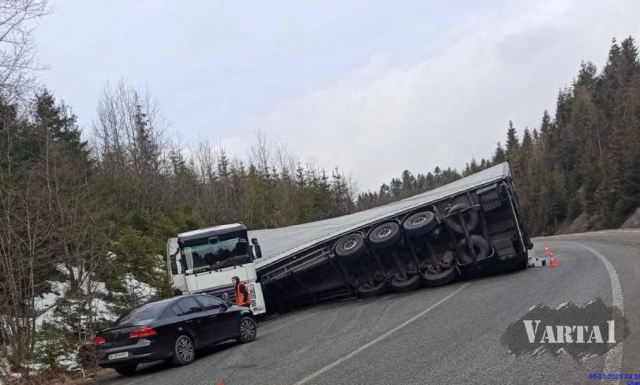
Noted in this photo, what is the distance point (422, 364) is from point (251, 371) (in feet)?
9.49

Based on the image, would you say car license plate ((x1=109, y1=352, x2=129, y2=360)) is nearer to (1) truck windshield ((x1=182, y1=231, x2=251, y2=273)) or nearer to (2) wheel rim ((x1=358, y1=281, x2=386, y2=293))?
(1) truck windshield ((x1=182, y1=231, x2=251, y2=273))

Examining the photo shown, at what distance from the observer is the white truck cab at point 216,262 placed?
17266mm

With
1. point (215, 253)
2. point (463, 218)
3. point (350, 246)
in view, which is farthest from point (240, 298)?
point (463, 218)

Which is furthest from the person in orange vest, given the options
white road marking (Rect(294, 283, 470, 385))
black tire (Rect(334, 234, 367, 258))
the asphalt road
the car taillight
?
the car taillight

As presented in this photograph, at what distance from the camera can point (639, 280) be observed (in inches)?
535

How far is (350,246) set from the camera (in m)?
18.6

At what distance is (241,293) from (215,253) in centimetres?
148

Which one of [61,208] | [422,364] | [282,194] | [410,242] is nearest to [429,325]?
[422,364]

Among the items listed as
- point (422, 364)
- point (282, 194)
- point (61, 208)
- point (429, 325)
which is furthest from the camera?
point (282, 194)

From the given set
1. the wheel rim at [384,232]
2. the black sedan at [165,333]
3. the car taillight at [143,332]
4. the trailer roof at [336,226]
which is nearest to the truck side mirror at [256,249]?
the trailer roof at [336,226]

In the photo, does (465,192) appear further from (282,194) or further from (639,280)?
(282,194)

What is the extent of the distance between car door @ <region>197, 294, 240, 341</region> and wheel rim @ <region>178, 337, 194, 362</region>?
0.86 m

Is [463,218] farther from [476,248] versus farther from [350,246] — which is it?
[350,246]

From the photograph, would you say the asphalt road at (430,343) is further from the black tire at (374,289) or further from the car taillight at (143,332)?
the car taillight at (143,332)
